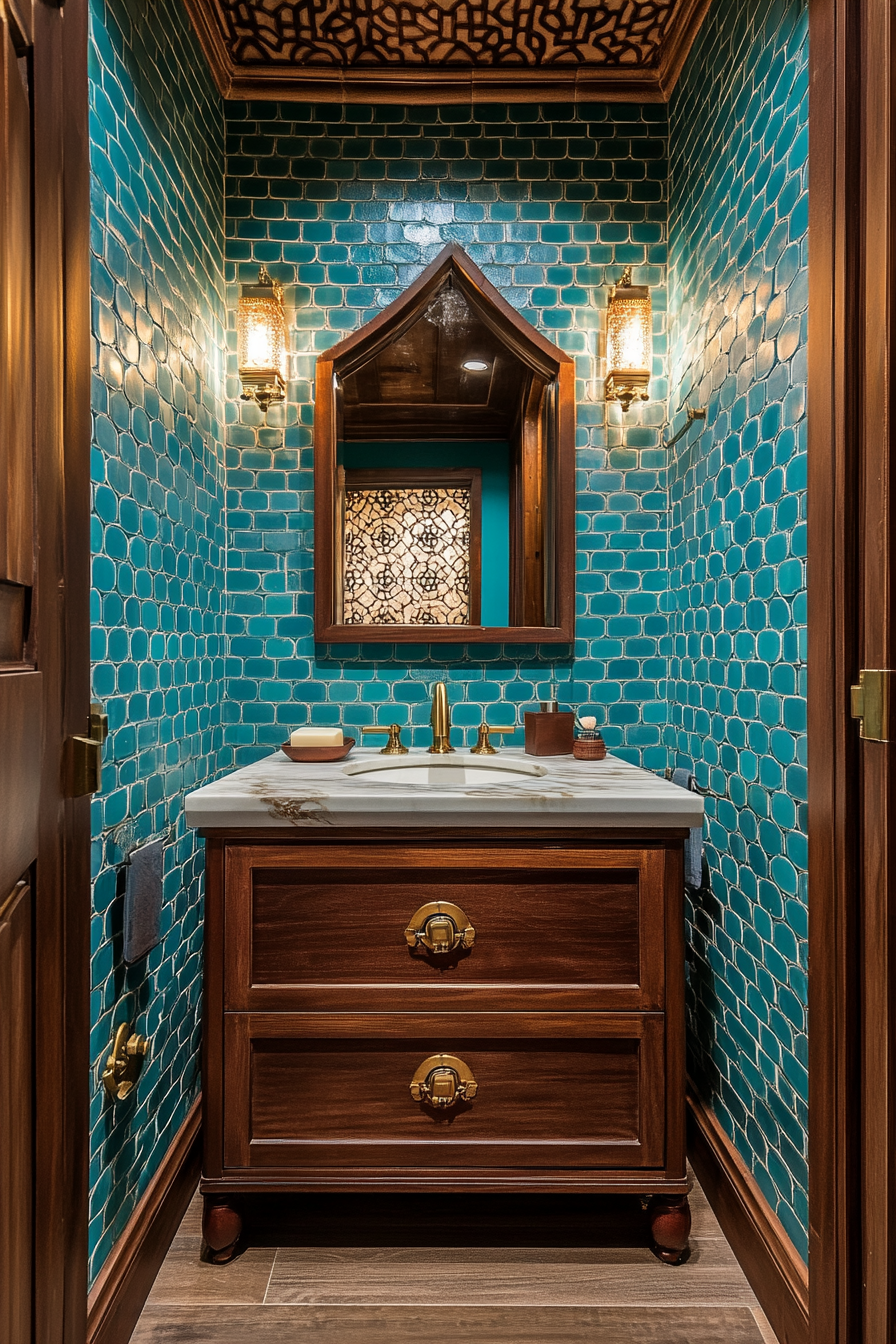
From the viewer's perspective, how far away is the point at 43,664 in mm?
813

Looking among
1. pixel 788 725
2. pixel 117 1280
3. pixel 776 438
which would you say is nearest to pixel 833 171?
pixel 776 438

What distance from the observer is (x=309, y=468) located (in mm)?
1931

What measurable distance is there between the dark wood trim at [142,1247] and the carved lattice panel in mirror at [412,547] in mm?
1209

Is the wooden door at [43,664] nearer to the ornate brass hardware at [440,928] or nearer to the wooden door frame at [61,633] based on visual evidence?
the wooden door frame at [61,633]

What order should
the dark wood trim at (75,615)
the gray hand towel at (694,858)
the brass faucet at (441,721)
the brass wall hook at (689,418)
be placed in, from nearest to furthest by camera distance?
the dark wood trim at (75,615) → the gray hand towel at (694,858) → the brass wall hook at (689,418) → the brass faucet at (441,721)

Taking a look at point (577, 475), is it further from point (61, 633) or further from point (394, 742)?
point (61, 633)

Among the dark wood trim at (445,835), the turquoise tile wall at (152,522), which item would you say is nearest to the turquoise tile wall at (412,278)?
the turquoise tile wall at (152,522)

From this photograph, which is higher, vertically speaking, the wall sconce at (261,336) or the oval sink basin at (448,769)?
the wall sconce at (261,336)

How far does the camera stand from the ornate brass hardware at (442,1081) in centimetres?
130

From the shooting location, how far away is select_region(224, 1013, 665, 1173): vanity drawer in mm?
1312

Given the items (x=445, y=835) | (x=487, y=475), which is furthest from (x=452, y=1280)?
(x=487, y=475)

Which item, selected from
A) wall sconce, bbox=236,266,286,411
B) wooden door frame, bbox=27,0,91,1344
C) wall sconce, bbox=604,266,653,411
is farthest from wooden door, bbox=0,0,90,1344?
wall sconce, bbox=604,266,653,411

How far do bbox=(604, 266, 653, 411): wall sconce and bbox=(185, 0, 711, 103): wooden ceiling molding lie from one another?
1.72ft

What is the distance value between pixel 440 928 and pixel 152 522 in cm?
91
